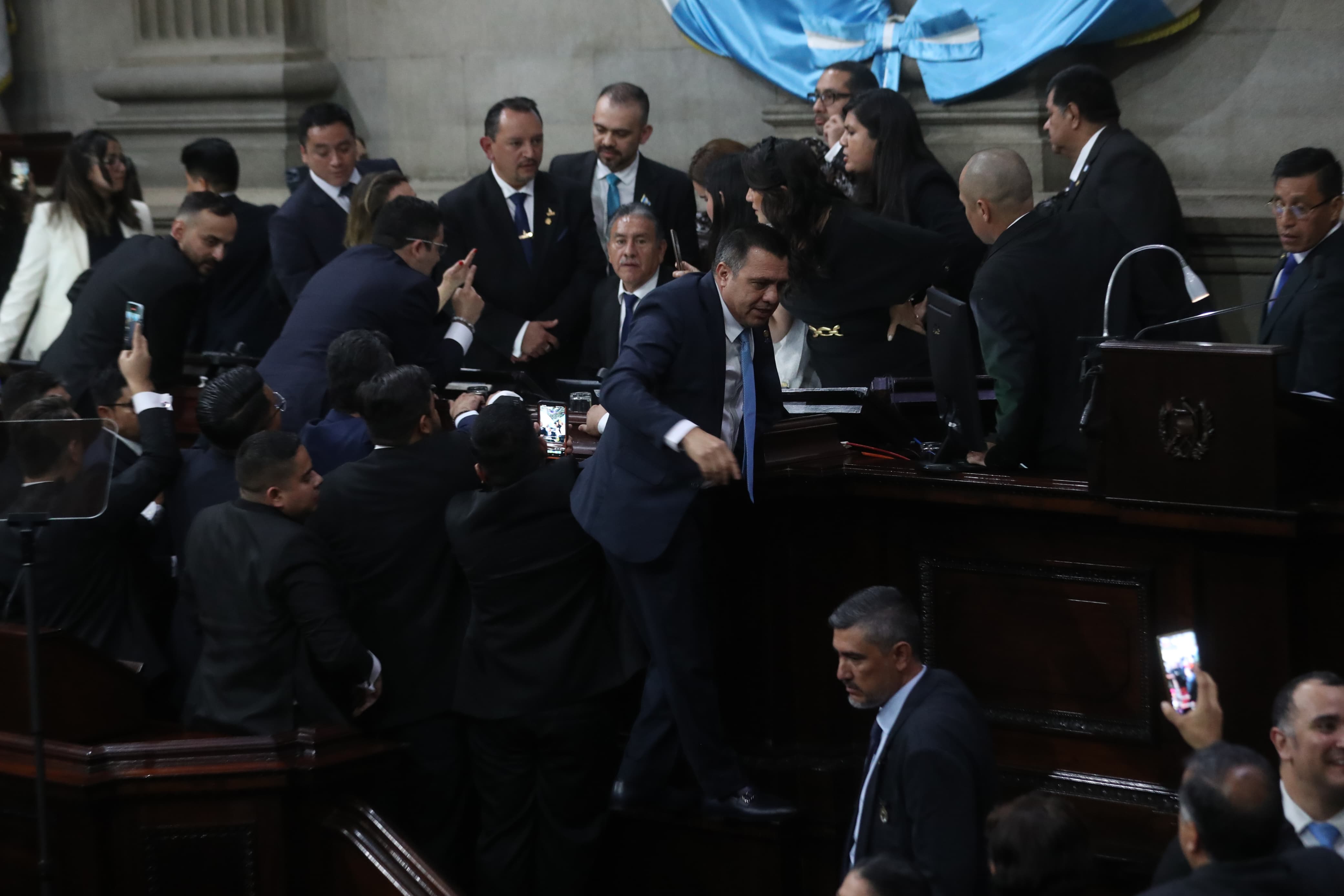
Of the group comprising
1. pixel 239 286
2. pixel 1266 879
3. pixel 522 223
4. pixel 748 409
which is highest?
pixel 522 223

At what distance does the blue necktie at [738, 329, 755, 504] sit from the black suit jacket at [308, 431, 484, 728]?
0.60 metres

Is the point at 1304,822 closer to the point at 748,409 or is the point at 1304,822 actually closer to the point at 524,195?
the point at 748,409

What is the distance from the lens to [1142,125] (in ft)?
22.6

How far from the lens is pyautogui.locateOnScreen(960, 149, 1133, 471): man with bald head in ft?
14.5

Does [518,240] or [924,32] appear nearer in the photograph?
[518,240]

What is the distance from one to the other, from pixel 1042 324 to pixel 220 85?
569 cm

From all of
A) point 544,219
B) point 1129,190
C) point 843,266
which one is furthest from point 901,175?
point 544,219

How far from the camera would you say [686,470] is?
Result: 14.0ft

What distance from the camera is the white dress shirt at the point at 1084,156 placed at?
5.70 m

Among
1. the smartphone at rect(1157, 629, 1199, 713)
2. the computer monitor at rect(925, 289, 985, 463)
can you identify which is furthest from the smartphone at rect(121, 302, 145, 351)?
the smartphone at rect(1157, 629, 1199, 713)

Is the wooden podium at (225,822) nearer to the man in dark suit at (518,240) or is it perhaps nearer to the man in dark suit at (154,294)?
the man in dark suit at (154,294)

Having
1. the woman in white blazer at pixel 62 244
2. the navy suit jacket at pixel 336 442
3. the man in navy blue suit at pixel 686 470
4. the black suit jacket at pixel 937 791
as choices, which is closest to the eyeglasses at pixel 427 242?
the navy suit jacket at pixel 336 442

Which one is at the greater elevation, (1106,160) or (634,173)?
(634,173)

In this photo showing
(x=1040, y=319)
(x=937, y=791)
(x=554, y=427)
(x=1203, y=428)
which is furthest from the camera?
(x=554, y=427)
